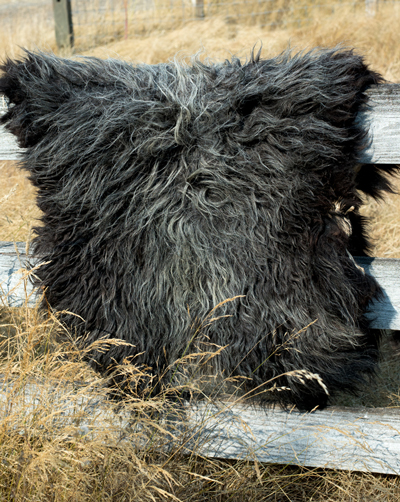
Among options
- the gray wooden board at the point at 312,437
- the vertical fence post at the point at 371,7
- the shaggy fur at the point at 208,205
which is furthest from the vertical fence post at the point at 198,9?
the gray wooden board at the point at 312,437

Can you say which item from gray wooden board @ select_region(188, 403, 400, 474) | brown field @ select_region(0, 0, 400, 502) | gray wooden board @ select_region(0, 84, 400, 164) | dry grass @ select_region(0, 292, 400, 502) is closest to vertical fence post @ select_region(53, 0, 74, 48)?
brown field @ select_region(0, 0, 400, 502)

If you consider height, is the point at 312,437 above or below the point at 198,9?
below

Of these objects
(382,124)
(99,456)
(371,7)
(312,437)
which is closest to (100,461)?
(99,456)

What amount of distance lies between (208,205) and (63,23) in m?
5.61

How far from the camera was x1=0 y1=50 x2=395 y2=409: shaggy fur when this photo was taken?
1320mm

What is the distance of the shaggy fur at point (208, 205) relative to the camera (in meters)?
1.32

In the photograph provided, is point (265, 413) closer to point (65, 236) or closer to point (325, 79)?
point (65, 236)

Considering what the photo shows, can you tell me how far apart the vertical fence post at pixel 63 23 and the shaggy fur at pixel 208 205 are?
508 centimetres

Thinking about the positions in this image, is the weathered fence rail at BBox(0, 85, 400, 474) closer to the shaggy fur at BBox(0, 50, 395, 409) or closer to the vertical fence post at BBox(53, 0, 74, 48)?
the shaggy fur at BBox(0, 50, 395, 409)

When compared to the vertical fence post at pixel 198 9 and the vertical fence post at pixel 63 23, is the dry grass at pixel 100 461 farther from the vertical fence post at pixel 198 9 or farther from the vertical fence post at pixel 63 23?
the vertical fence post at pixel 198 9

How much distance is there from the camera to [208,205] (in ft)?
4.38

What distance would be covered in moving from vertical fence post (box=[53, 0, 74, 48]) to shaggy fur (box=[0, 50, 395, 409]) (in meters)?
5.08

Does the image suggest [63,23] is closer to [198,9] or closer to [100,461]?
[198,9]

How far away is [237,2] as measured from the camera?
6.44 meters
